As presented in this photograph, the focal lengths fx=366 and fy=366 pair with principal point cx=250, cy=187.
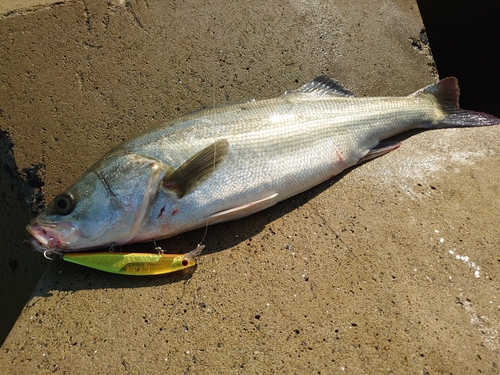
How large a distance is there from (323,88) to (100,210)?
222 cm

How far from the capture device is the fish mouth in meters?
2.60

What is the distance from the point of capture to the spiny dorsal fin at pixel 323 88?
11.1 feet

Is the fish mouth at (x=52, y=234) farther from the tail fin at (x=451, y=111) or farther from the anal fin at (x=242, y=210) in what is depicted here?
the tail fin at (x=451, y=111)

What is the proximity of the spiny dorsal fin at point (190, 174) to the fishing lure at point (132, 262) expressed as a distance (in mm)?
486

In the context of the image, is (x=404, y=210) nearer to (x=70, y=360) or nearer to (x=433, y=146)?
(x=433, y=146)

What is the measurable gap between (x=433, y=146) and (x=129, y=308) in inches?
118

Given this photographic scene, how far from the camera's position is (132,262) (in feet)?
8.91

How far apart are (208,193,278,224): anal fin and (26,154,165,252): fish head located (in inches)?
19.6

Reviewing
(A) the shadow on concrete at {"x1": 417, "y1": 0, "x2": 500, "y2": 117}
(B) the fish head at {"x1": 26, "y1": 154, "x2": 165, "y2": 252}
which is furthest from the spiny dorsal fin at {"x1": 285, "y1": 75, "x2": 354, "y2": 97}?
(A) the shadow on concrete at {"x1": 417, "y1": 0, "x2": 500, "y2": 117}

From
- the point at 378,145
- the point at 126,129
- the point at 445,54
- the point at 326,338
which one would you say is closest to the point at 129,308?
the point at 326,338

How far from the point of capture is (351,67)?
3.92m

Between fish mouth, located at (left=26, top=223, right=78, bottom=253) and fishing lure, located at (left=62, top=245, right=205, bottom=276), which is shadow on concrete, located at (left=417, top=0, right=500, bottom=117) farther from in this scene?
fish mouth, located at (left=26, top=223, right=78, bottom=253)

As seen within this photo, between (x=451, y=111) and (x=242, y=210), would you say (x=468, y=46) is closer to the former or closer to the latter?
(x=451, y=111)

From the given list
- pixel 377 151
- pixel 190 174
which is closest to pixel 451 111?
pixel 377 151
